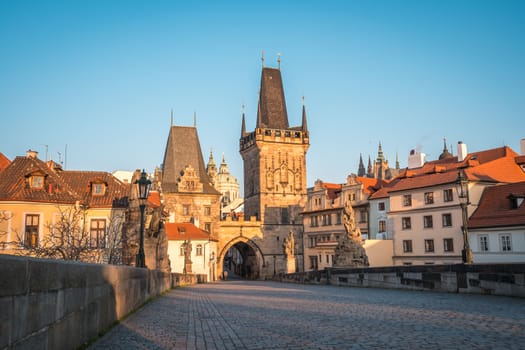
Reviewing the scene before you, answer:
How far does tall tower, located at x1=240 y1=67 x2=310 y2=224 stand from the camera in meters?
72.1

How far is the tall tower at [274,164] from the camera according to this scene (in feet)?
237

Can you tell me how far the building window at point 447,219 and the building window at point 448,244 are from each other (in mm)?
1218

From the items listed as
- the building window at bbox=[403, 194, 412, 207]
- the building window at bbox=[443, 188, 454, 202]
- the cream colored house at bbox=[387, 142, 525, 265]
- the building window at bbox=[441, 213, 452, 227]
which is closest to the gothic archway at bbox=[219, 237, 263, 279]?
the cream colored house at bbox=[387, 142, 525, 265]

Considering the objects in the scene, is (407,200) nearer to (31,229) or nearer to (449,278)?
(31,229)

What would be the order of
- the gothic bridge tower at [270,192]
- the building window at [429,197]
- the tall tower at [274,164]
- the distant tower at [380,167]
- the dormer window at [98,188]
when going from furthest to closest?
the distant tower at [380,167] < the tall tower at [274,164] < the gothic bridge tower at [270,192] < the building window at [429,197] < the dormer window at [98,188]

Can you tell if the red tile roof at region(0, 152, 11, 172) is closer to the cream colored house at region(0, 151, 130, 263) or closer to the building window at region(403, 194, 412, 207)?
the cream colored house at region(0, 151, 130, 263)

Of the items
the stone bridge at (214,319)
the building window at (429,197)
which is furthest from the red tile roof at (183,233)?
the stone bridge at (214,319)

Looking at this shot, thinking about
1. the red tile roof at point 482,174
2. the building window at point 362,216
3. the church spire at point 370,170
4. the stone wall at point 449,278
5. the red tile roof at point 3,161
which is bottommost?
the stone wall at point 449,278

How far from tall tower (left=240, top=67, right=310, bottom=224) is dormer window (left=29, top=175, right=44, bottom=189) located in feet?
124

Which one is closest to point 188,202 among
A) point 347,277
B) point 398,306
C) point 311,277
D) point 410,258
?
point 410,258

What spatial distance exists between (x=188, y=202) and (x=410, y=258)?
32717 millimetres

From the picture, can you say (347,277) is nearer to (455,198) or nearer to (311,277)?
(311,277)

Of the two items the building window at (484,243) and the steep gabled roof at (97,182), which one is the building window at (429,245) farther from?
the steep gabled roof at (97,182)

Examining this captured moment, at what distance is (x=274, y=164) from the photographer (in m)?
73.9
